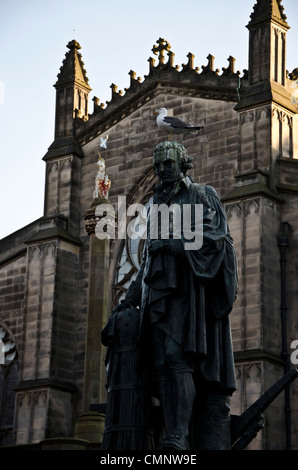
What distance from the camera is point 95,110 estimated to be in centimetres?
2755

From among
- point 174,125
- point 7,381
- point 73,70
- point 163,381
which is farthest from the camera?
point 73,70

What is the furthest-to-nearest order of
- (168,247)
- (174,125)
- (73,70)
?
(73,70), (174,125), (168,247)

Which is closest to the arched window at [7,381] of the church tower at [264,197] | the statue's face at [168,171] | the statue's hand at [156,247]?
the church tower at [264,197]

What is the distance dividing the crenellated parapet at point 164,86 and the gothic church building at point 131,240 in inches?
1.3

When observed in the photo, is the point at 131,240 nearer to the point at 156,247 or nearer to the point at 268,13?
the point at 268,13

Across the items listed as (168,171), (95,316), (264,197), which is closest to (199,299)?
(168,171)

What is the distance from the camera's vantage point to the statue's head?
7.09m

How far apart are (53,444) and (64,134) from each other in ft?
36.4

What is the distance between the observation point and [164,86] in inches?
1023

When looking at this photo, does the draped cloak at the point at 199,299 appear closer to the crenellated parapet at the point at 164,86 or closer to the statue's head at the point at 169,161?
the statue's head at the point at 169,161

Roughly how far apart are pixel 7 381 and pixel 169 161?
66.1 ft
